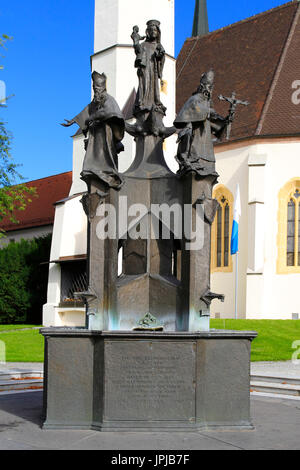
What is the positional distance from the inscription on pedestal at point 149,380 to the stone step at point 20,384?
178 inches

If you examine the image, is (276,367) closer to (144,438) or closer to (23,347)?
(23,347)

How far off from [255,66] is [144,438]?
30741 millimetres

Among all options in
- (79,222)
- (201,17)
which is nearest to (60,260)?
(79,222)

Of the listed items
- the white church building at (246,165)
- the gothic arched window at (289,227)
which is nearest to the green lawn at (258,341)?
the white church building at (246,165)

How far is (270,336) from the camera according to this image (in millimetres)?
21156

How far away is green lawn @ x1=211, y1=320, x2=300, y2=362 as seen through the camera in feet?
58.0

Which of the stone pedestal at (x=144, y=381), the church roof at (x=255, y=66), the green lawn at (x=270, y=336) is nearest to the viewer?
the stone pedestal at (x=144, y=381)

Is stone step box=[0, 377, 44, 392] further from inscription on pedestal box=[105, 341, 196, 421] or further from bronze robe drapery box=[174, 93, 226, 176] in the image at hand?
bronze robe drapery box=[174, 93, 226, 176]

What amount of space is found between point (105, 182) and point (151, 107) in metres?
1.46

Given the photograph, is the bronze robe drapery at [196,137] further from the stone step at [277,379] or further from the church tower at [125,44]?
the church tower at [125,44]

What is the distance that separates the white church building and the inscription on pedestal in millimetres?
22650

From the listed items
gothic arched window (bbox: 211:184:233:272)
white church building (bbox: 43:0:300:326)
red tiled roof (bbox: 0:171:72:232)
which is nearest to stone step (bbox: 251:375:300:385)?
white church building (bbox: 43:0:300:326)

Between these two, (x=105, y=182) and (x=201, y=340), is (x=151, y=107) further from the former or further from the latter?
(x=201, y=340)

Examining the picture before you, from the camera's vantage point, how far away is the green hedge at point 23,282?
35.6 m
